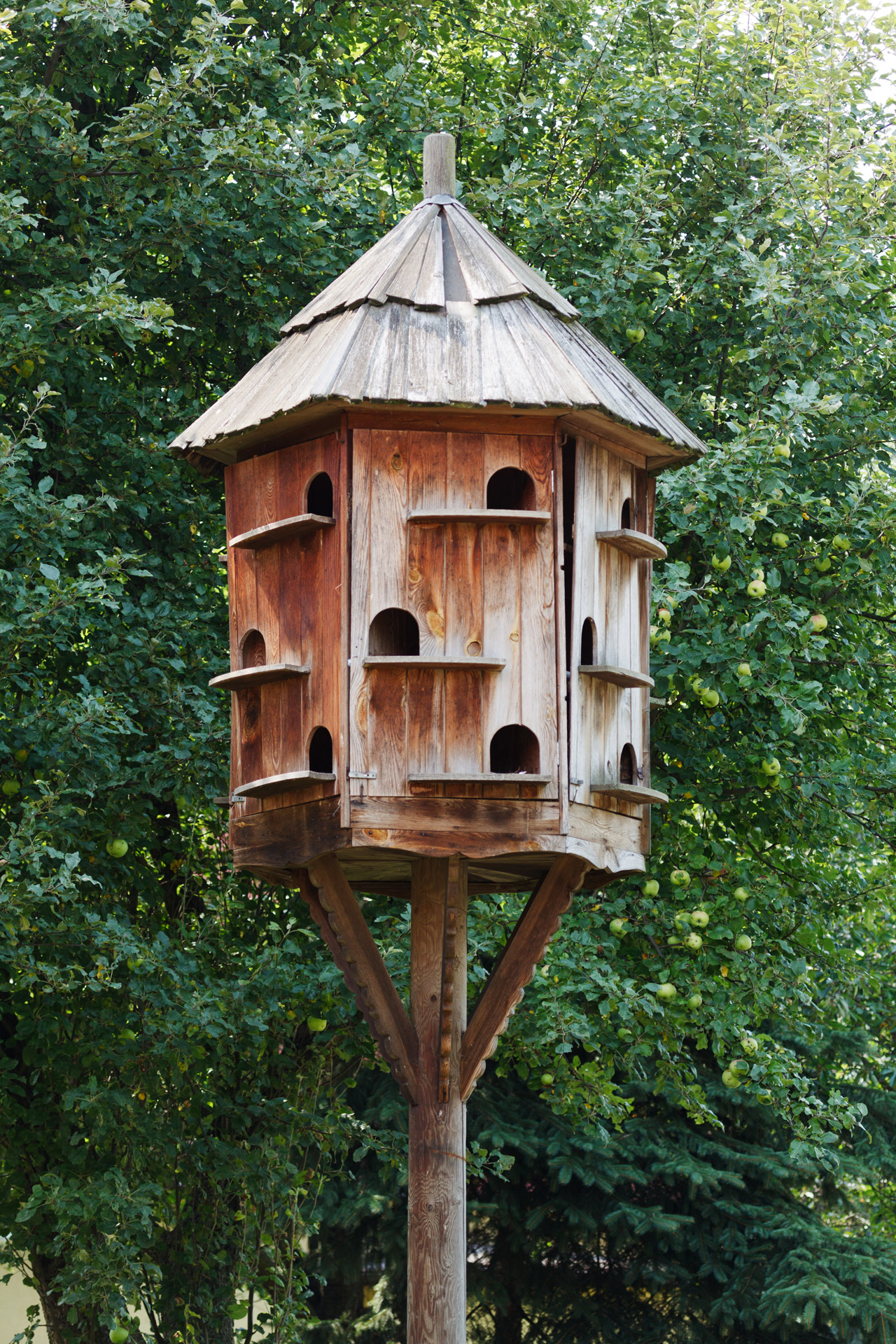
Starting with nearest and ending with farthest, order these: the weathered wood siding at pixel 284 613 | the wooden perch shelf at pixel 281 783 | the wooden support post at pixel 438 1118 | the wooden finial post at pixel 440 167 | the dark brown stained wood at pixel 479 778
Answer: the dark brown stained wood at pixel 479 778, the wooden perch shelf at pixel 281 783, the weathered wood siding at pixel 284 613, the wooden support post at pixel 438 1118, the wooden finial post at pixel 440 167

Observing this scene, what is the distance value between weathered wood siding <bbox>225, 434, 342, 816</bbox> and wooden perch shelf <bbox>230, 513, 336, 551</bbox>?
3 cm

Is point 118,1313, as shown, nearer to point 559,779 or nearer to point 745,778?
point 559,779

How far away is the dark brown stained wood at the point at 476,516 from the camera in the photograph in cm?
405

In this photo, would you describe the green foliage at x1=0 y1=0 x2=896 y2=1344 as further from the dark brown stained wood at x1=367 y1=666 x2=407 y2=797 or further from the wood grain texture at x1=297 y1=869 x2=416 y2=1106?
the dark brown stained wood at x1=367 y1=666 x2=407 y2=797

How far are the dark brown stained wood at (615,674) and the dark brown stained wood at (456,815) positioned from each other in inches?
17.9

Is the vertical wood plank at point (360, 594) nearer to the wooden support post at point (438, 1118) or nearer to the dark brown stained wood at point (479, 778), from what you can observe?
the dark brown stained wood at point (479, 778)

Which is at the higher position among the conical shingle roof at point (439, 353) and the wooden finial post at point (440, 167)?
the wooden finial post at point (440, 167)

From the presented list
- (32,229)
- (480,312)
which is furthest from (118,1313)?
(32,229)

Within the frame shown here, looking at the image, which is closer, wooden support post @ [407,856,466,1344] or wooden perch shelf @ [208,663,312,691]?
wooden perch shelf @ [208,663,312,691]

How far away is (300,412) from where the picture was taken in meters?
4.12

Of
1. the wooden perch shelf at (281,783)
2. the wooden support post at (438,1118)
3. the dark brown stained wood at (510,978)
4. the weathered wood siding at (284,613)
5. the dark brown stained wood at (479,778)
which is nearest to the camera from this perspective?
the dark brown stained wood at (479,778)

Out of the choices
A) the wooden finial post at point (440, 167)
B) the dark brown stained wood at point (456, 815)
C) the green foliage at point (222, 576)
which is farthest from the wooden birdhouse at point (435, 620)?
the green foliage at point (222, 576)

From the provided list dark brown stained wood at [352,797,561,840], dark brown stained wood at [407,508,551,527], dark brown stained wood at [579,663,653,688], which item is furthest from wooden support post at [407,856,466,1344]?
dark brown stained wood at [407,508,551,527]

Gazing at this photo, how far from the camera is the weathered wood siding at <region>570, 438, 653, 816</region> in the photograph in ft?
13.8
